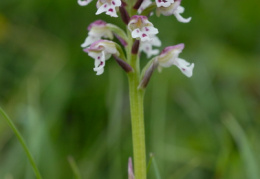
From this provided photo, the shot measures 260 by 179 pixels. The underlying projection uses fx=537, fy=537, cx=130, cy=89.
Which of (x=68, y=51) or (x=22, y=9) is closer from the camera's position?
(x=68, y=51)

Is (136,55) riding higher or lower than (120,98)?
higher

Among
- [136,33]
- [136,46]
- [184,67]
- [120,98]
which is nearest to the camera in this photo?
[136,33]

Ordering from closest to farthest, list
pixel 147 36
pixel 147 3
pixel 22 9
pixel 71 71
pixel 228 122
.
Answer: pixel 147 36
pixel 147 3
pixel 228 122
pixel 71 71
pixel 22 9

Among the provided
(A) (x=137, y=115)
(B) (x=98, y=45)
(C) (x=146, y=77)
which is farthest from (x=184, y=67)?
(B) (x=98, y=45)

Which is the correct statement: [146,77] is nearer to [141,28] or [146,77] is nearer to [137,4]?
[141,28]

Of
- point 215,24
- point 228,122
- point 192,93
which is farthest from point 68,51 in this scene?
point 228,122

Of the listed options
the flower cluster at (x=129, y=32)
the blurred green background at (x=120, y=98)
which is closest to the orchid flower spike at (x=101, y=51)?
the flower cluster at (x=129, y=32)

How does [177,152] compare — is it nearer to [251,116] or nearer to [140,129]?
[251,116]
